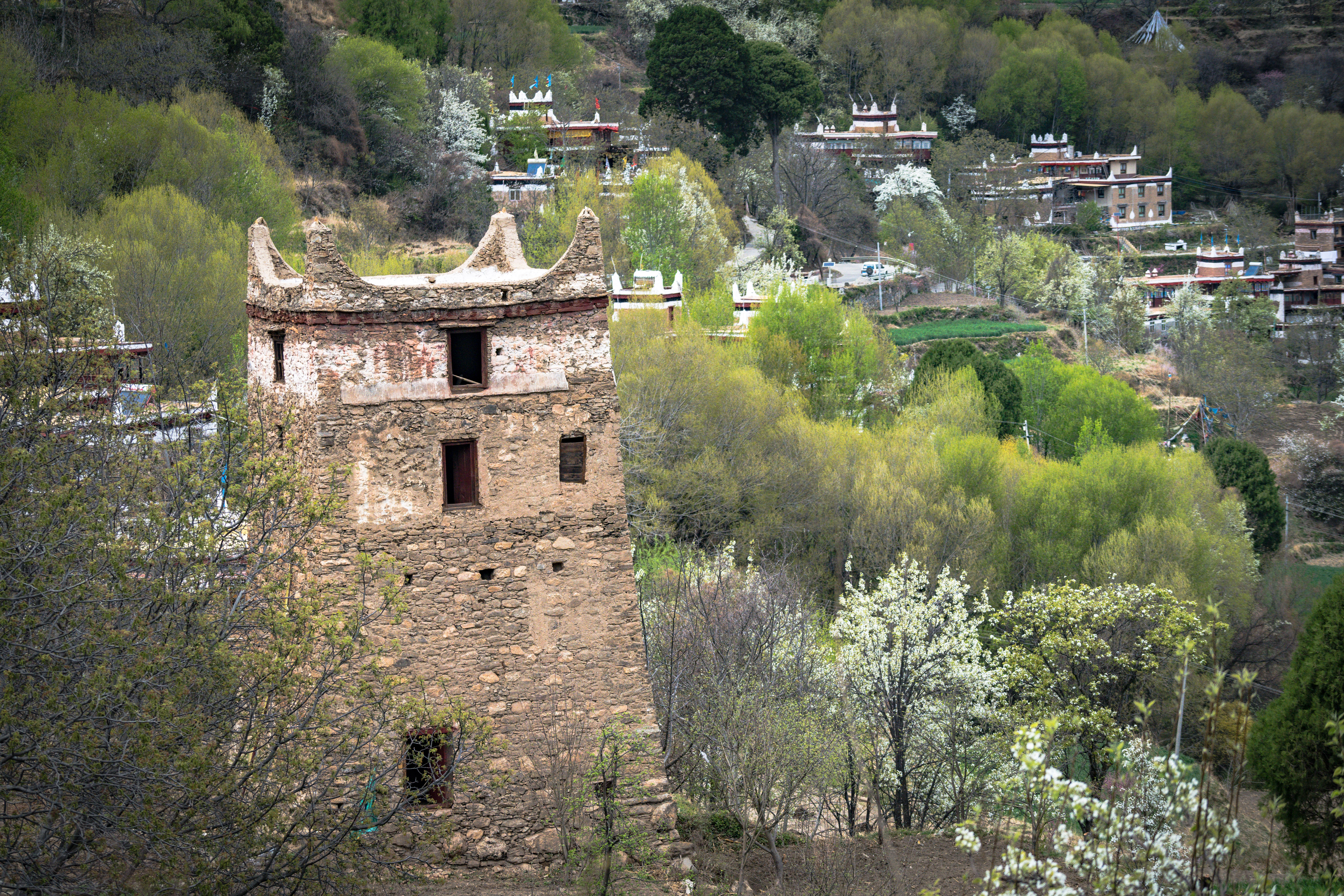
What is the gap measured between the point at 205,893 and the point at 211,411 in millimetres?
9041

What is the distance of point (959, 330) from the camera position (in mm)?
73750

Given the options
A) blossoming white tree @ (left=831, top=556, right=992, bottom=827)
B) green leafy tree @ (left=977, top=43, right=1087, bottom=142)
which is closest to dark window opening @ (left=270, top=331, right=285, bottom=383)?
blossoming white tree @ (left=831, top=556, right=992, bottom=827)

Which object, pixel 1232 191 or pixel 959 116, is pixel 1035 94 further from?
pixel 1232 191

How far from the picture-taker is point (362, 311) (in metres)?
16.2

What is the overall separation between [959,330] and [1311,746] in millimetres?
54512

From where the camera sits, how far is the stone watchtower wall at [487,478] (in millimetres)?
16234

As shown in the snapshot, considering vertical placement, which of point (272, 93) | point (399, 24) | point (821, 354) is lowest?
point (821, 354)

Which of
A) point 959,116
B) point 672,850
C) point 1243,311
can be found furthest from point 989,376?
point 959,116

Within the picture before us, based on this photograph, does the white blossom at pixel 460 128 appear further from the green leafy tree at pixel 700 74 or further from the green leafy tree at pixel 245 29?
the green leafy tree at pixel 245 29

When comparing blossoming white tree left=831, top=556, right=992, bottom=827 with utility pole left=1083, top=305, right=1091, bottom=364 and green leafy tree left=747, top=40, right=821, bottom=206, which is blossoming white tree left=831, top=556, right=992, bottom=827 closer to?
utility pole left=1083, top=305, right=1091, bottom=364

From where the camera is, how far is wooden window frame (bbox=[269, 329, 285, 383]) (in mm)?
16750

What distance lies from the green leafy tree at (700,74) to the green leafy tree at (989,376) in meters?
35.8

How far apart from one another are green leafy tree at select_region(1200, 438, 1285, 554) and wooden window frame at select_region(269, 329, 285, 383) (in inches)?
1586

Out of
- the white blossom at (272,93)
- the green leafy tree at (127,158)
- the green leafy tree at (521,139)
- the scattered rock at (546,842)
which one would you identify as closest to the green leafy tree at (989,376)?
the green leafy tree at (127,158)
